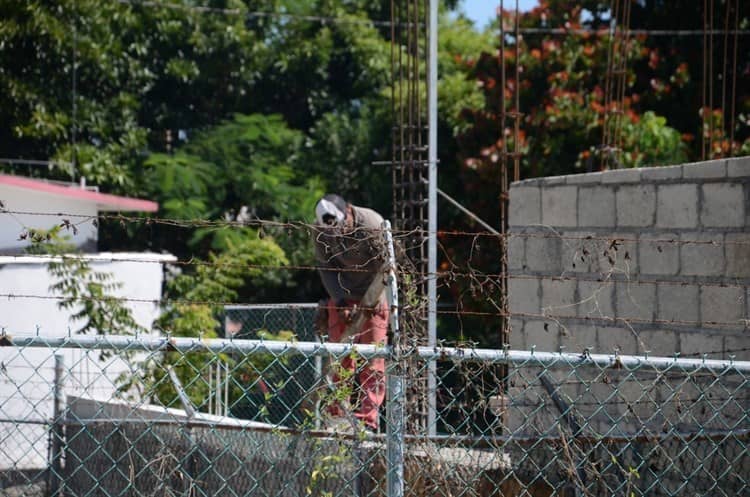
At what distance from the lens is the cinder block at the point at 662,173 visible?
243 inches

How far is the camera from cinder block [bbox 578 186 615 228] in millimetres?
6531

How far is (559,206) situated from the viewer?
22.5 feet

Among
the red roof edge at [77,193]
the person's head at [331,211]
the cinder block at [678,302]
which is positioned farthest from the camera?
the red roof edge at [77,193]

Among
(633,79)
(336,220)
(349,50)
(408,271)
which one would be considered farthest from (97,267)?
(349,50)

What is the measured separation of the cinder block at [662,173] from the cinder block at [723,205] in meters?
0.19

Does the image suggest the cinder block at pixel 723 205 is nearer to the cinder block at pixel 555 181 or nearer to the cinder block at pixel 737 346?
the cinder block at pixel 737 346

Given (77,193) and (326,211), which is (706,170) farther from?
(77,193)

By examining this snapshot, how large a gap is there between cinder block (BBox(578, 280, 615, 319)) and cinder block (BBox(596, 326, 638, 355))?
0.09m

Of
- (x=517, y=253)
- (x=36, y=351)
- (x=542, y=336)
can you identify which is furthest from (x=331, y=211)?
(x=36, y=351)

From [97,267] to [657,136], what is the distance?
687cm

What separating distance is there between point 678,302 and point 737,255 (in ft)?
1.49

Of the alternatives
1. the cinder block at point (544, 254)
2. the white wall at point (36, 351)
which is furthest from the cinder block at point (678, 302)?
the white wall at point (36, 351)

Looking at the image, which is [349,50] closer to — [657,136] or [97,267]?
[657,136]

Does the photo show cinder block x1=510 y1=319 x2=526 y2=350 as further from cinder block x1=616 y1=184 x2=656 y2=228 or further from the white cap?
the white cap
